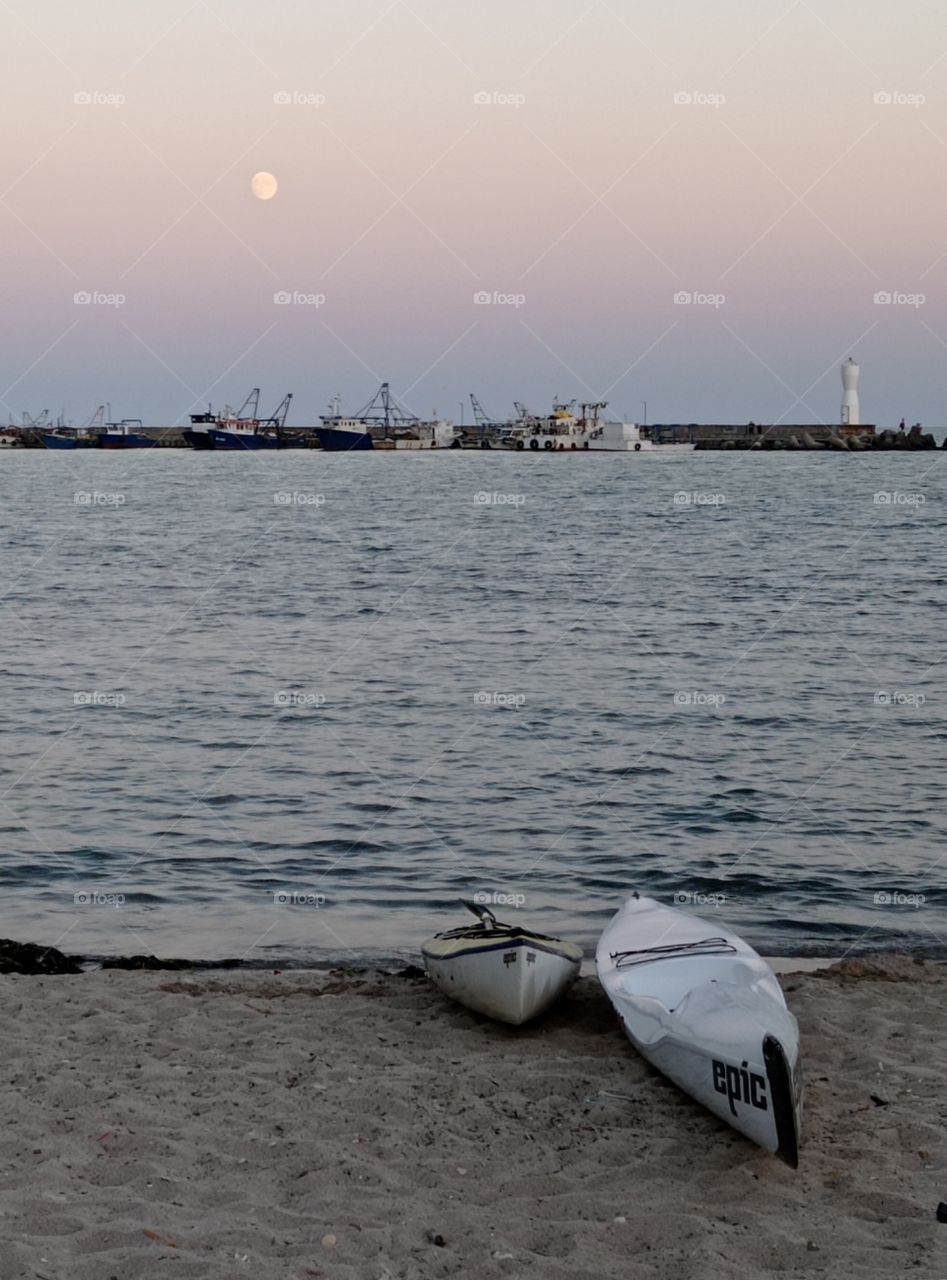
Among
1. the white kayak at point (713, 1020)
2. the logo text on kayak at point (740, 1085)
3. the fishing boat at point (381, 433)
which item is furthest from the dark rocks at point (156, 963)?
the fishing boat at point (381, 433)

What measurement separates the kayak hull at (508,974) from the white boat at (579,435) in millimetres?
157778

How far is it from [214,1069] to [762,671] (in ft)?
59.0

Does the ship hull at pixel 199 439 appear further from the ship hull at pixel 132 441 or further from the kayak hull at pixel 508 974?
the kayak hull at pixel 508 974

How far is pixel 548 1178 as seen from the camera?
291 inches

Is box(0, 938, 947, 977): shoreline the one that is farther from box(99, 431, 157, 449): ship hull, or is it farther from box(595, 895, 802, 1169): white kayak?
box(99, 431, 157, 449): ship hull

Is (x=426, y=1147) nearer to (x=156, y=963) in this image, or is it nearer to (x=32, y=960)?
(x=156, y=963)

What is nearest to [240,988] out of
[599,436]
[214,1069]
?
[214,1069]

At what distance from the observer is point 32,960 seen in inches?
451

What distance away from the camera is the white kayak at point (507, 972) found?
9.92 meters

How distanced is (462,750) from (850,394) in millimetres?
154156

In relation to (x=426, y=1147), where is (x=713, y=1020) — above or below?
above

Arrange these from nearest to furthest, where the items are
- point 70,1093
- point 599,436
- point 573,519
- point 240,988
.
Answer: point 70,1093 → point 240,988 → point 573,519 → point 599,436

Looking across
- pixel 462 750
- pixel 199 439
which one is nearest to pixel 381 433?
pixel 199 439

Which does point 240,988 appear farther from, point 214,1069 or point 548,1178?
point 548,1178
